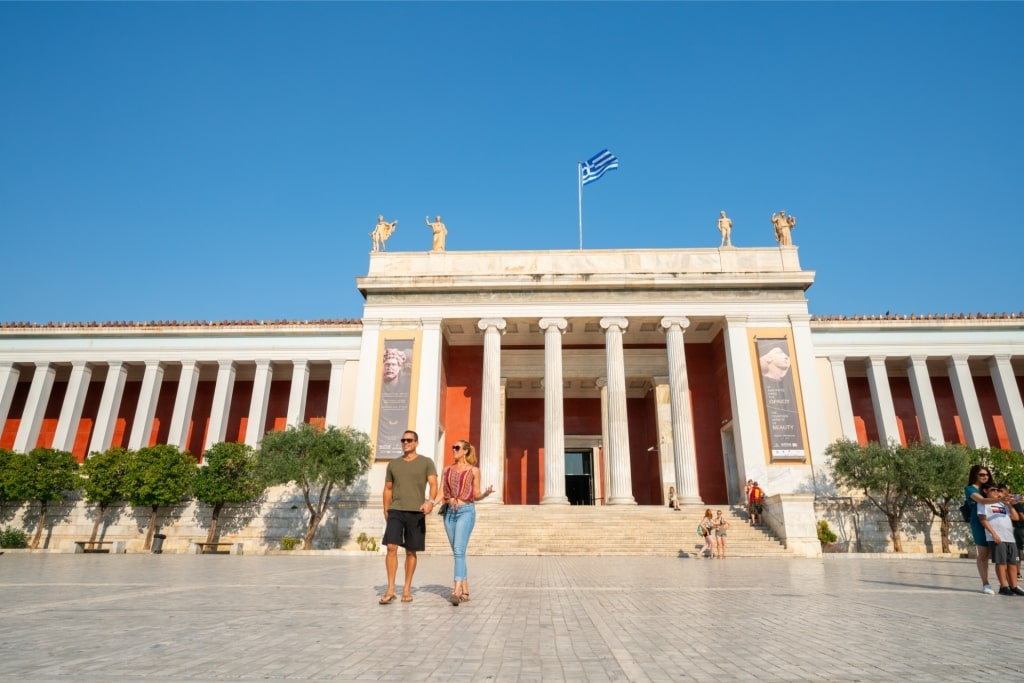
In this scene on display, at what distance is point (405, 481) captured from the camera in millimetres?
6523

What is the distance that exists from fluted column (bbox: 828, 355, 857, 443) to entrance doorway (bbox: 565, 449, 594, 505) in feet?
37.9

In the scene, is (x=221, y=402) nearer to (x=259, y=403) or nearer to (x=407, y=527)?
(x=259, y=403)

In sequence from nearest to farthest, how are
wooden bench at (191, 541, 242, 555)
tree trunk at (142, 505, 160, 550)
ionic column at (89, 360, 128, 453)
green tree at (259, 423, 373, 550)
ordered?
green tree at (259, 423, 373, 550)
wooden bench at (191, 541, 242, 555)
tree trunk at (142, 505, 160, 550)
ionic column at (89, 360, 128, 453)

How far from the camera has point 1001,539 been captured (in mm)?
7879

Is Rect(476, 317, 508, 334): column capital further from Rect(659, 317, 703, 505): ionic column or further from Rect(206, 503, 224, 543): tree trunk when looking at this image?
Rect(206, 503, 224, 543): tree trunk

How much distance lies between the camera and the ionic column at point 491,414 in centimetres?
2389

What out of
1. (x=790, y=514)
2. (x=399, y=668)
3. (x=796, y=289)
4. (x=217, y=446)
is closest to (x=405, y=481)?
(x=399, y=668)

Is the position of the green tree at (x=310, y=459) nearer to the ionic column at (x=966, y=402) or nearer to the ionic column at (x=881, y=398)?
the ionic column at (x=881, y=398)

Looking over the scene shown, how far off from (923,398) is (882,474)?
731 centimetres

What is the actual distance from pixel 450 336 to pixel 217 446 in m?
11.4

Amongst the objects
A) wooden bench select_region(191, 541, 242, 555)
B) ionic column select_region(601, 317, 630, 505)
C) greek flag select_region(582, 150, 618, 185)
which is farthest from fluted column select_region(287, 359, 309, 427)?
greek flag select_region(582, 150, 618, 185)

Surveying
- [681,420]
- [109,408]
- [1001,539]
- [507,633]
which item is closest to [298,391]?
[109,408]

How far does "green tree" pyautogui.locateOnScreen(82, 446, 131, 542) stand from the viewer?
72.9ft

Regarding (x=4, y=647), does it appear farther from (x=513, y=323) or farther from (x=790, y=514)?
(x=513, y=323)
